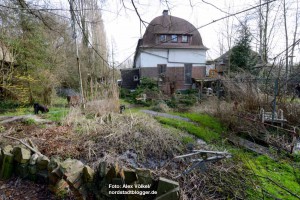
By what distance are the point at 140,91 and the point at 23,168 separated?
Result: 968 centimetres

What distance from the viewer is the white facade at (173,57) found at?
47.4 ft

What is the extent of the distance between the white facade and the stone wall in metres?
12.6

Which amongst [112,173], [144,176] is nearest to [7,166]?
[112,173]

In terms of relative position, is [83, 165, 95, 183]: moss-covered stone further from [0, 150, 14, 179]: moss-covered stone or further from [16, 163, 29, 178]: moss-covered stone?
[0, 150, 14, 179]: moss-covered stone

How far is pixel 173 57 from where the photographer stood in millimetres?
14711

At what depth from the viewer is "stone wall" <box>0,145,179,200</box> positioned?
1838 mm

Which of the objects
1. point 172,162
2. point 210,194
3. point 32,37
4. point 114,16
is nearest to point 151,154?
point 172,162

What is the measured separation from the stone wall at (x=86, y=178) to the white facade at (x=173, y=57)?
12637 millimetres

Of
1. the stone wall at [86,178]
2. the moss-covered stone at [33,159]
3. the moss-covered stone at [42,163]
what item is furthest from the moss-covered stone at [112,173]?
the moss-covered stone at [33,159]

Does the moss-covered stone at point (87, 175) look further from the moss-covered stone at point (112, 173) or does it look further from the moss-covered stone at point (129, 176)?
the moss-covered stone at point (129, 176)

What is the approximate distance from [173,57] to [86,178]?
45.2 ft

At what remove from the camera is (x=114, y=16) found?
2.28m

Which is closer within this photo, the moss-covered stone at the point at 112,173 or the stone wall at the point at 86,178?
the stone wall at the point at 86,178

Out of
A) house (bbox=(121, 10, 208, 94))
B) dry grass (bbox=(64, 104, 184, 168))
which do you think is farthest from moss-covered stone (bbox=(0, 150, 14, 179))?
house (bbox=(121, 10, 208, 94))
